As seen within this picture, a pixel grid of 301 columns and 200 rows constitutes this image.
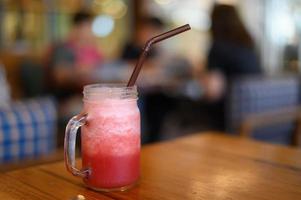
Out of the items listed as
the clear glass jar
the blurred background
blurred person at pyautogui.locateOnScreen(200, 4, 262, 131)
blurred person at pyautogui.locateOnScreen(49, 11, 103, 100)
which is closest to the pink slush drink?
the clear glass jar

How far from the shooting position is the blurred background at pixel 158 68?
1762 mm

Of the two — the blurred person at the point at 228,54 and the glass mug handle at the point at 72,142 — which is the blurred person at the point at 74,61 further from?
the glass mug handle at the point at 72,142

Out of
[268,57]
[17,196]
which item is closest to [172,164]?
[17,196]

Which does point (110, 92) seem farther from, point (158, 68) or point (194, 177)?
point (158, 68)

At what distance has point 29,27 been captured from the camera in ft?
16.6

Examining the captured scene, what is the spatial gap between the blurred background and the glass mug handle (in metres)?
0.63

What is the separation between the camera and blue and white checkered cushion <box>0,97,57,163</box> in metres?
1.56

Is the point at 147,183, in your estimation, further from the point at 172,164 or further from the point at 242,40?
the point at 242,40

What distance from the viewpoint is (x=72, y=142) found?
0.82m

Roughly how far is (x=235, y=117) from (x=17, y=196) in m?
2.01

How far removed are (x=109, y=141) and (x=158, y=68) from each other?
3.24 metres

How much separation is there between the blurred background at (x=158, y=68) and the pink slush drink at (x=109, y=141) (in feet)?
2.09

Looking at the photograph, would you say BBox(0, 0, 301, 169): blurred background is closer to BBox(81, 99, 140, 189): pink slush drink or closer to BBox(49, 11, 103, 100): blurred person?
BBox(49, 11, 103, 100): blurred person

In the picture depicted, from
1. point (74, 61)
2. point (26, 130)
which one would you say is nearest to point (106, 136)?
point (26, 130)
